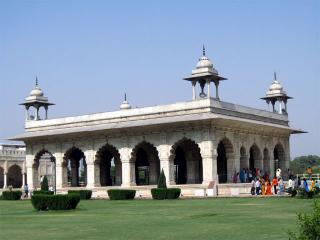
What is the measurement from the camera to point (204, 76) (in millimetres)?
32250

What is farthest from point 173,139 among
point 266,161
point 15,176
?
point 15,176

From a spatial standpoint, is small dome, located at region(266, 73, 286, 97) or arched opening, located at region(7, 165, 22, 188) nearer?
small dome, located at region(266, 73, 286, 97)

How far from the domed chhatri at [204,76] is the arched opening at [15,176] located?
108 ft

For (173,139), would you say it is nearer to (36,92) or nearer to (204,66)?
(204,66)

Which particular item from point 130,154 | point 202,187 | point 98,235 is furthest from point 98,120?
point 98,235

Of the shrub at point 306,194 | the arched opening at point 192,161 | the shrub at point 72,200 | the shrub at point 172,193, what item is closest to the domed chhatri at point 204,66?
the arched opening at point 192,161

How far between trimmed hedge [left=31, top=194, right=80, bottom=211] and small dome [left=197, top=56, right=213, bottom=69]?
14629mm

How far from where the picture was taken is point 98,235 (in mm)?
11672

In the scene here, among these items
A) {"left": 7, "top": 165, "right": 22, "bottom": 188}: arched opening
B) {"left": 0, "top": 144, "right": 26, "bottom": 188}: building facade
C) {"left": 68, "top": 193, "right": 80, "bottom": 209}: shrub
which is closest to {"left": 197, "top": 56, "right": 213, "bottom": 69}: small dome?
{"left": 68, "top": 193, "right": 80, "bottom": 209}: shrub

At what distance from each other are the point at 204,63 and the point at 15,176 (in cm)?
3588

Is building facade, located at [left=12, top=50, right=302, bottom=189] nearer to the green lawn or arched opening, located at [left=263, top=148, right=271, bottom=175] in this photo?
arched opening, located at [left=263, top=148, right=271, bottom=175]

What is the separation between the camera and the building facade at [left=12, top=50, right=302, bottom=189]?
31.5 m

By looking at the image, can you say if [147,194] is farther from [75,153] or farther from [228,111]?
[75,153]

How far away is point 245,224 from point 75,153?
96.3 ft
